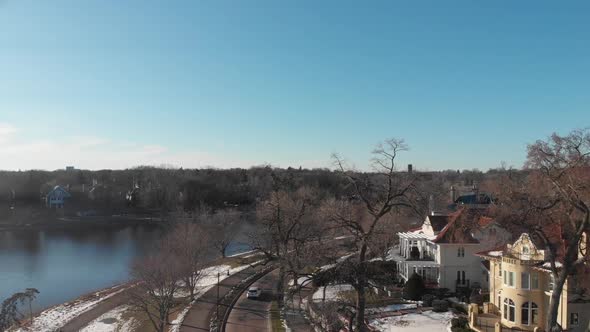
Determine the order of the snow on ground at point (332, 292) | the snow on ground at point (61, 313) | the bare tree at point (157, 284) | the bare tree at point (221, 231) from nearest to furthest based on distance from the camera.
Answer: the bare tree at point (157, 284) → the snow on ground at point (61, 313) → the snow on ground at point (332, 292) → the bare tree at point (221, 231)

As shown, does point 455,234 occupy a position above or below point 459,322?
above

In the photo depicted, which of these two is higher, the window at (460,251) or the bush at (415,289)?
the window at (460,251)

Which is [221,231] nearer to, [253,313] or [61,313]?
[61,313]

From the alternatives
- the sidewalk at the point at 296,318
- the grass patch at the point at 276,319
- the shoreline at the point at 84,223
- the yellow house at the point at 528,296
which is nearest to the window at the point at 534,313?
the yellow house at the point at 528,296

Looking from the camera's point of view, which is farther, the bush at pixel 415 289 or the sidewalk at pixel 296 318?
the bush at pixel 415 289

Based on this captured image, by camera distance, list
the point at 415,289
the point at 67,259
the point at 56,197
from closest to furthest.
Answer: the point at 415,289
the point at 67,259
the point at 56,197

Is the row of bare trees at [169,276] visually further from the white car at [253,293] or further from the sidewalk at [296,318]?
the sidewalk at [296,318]

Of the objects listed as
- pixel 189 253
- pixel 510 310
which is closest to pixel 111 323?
pixel 189 253
